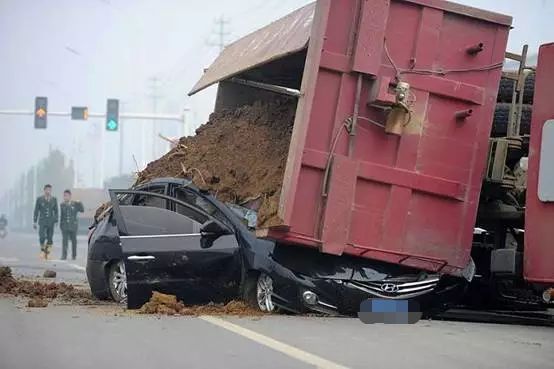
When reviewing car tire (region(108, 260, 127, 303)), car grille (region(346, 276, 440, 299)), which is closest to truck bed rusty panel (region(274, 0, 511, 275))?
car grille (region(346, 276, 440, 299))

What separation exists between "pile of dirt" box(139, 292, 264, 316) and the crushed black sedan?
0.08 m

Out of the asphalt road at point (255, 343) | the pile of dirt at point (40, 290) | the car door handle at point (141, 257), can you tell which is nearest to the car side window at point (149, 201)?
the car door handle at point (141, 257)

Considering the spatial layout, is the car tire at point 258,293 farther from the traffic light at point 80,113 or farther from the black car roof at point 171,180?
the traffic light at point 80,113

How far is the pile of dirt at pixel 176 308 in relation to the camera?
9.66 meters

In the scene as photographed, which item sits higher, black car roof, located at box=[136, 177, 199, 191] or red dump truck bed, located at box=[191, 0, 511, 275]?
red dump truck bed, located at box=[191, 0, 511, 275]

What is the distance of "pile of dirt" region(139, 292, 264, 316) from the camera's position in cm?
966

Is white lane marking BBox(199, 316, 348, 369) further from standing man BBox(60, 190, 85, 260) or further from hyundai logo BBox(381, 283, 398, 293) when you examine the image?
standing man BBox(60, 190, 85, 260)

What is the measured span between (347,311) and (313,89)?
229 cm

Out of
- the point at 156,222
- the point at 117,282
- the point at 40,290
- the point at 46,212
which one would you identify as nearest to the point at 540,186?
the point at 156,222

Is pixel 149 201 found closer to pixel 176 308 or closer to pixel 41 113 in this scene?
pixel 176 308

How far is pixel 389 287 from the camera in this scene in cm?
925

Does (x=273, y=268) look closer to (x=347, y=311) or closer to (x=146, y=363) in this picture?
(x=347, y=311)

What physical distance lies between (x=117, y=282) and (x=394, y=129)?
4.15 meters

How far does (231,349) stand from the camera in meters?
7.66
